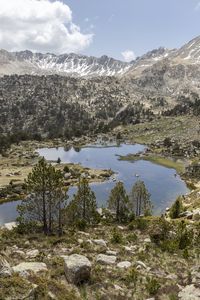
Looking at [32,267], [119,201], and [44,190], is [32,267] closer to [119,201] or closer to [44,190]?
[44,190]

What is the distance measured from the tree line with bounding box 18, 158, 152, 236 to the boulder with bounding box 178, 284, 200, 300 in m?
29.6

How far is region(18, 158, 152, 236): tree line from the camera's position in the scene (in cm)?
6300

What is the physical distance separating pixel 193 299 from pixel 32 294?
1225cm

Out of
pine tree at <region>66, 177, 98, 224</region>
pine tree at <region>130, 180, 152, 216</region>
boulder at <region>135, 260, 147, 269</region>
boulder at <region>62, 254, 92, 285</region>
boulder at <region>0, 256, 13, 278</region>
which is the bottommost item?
pine tree at <region>130, 180, 152, 216</region>

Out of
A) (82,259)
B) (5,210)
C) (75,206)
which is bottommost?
(5,210)

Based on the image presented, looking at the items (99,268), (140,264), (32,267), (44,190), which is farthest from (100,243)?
(44,190)

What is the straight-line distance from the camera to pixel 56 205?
6600cm

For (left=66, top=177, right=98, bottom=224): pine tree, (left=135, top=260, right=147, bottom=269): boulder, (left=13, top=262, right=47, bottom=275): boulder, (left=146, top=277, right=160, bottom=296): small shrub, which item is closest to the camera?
(left=13, top=262, right=47, bottom=275): boulder

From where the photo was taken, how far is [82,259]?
32.5 metres

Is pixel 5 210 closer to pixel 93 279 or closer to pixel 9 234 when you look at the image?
pixel 9 234

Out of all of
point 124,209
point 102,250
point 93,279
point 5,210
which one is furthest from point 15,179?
point 93,279

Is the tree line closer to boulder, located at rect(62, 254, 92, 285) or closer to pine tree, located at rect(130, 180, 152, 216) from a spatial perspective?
pine tree, located at rect(130, 180, 152, 216)

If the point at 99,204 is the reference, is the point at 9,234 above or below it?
above

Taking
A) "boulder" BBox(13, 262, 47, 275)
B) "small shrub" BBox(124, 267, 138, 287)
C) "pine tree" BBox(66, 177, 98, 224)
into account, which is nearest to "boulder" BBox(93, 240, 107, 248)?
"small shrub" BBox(124, 267, 138, 287)
